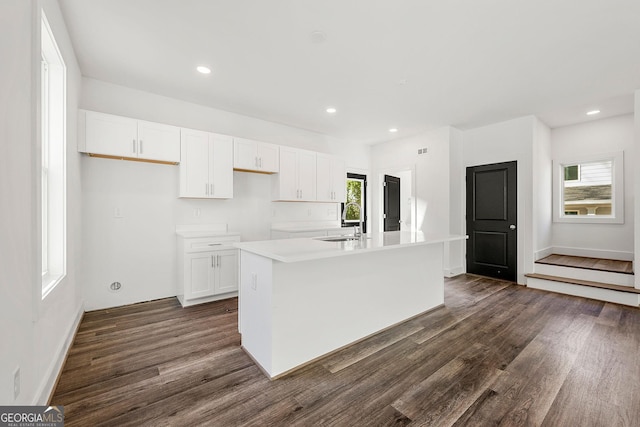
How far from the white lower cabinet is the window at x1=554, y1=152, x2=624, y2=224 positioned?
19.7ft

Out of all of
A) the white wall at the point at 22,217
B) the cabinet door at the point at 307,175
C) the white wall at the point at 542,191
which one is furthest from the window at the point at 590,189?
the white wall at the point at 22,217

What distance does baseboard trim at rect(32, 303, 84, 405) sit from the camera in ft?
5.59

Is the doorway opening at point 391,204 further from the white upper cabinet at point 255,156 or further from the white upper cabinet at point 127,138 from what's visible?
the white upper cabinet at point 127,138

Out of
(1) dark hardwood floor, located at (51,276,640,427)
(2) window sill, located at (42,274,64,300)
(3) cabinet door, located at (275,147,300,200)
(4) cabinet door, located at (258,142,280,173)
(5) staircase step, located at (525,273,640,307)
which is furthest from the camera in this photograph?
(3) cabinet door, located at (275,147,300,200)

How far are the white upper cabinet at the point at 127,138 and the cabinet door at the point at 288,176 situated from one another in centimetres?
158

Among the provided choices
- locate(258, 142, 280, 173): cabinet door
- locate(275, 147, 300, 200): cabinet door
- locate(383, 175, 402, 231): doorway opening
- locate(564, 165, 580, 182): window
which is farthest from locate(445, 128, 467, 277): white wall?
locate(258, 142, 280, 173): cabinet door

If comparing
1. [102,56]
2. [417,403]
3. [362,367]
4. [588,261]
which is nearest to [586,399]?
[417,403]

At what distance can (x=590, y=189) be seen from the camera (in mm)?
5043

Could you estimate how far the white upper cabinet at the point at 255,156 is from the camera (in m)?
4.18

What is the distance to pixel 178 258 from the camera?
12.7ft

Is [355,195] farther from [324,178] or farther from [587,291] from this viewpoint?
[587,291]

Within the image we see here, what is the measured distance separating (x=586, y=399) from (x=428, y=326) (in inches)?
50.9

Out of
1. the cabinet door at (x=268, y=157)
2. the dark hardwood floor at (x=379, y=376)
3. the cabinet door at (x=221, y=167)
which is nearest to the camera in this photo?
the dark hardwood floor at (x=379, y=376)

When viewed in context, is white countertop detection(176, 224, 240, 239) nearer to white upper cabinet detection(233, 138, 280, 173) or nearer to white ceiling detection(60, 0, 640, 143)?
white upper cabinet detection(233, 138, 280, 173)
